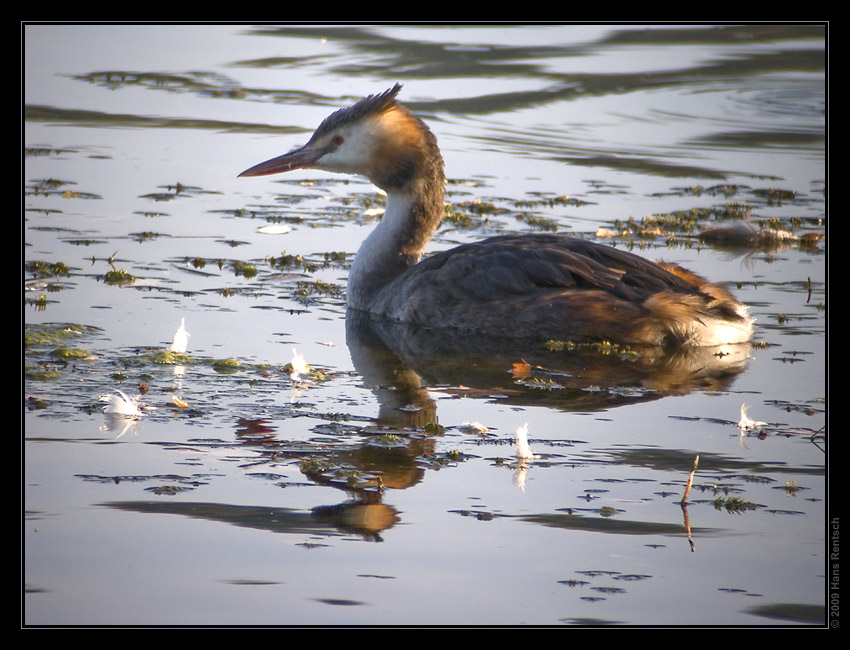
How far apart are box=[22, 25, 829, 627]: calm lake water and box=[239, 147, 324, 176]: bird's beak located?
0.66 meters

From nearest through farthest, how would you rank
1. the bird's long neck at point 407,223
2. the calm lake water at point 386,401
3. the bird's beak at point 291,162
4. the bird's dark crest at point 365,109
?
the calm lake water at point 386,401 < the bird's long neck at point 407,223 < the bird's dark crest at point 365,109 < the bird's beak at point 291,162

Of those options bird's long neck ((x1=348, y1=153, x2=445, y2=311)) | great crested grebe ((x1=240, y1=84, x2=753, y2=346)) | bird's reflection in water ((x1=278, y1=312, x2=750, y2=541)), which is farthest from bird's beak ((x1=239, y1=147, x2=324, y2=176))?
bird's reflection in water ((x1=278, y1=312, x2=750, y2=541))

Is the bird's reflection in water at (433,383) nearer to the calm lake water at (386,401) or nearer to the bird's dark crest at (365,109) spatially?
the calm lake water at (386,401)

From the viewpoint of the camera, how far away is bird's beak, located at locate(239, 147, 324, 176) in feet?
30.2

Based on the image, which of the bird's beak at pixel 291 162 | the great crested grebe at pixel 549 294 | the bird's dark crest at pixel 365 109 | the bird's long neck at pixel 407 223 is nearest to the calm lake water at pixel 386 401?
the great crested grebe at pixel 549 294

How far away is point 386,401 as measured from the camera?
21.2 ft

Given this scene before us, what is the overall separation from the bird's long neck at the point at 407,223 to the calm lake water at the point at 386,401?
496 mm

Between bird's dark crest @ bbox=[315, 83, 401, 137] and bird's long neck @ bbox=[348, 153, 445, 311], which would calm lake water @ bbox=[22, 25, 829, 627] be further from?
bird's dark crest @ bbox=[315, 83, 401, 137]

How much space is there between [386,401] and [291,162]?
3291 millimetres

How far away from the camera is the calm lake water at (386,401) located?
4391 mm

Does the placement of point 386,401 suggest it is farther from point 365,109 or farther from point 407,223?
point 365,109
